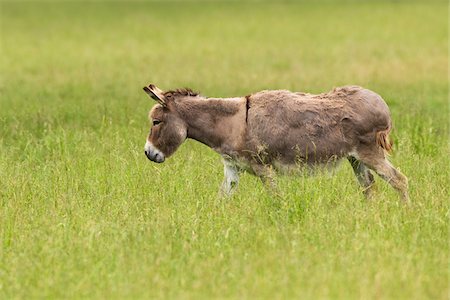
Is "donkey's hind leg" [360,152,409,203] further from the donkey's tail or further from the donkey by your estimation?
the donkey's tail

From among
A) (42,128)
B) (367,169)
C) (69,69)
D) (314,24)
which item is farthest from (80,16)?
(367,169)

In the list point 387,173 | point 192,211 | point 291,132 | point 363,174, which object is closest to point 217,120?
point 291,132

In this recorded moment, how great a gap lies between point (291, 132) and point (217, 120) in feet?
2.66

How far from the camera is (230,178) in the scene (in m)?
10.5

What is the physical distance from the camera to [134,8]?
49.5 m

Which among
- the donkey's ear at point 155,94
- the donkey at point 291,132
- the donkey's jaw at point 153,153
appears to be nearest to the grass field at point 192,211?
the donkey at point 291,132

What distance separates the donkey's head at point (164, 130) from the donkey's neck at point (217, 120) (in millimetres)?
93

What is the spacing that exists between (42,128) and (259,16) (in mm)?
29178

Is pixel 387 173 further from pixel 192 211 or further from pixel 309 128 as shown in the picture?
pixel 192 211

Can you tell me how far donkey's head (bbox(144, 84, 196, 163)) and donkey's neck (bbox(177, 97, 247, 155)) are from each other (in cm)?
9

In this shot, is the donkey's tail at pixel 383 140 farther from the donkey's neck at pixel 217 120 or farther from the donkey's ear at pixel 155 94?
the donkey's ear at pixel 155 94

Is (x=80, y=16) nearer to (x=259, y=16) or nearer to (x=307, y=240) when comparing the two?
(x=259, y=16)

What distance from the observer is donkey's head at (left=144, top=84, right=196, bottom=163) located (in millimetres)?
10695

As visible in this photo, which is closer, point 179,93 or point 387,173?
point 387,173
